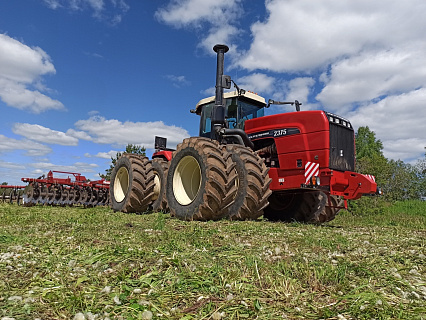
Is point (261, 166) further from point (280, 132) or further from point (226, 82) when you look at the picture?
point (226, 82)

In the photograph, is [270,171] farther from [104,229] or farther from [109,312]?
[109,312]

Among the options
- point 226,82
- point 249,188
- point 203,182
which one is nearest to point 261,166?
point 249,188

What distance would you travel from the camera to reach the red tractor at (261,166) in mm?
6332

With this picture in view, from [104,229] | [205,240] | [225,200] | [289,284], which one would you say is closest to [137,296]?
[289,284]

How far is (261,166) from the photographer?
6570 mm

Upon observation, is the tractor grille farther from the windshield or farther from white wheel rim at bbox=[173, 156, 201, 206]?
white wheel rim at bbox=[173, 156, 201, 206]

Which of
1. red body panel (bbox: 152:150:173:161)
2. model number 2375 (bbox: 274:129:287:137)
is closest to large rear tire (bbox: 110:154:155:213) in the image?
red body panel (bbox: 152:150:173:161)

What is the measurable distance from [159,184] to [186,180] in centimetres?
267

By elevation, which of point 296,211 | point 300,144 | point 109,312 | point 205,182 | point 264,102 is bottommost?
point 109,312

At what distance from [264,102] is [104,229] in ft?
18.1

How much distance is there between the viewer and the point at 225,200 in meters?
6.23

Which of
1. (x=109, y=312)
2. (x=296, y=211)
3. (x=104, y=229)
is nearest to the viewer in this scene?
(x=109, y=312)

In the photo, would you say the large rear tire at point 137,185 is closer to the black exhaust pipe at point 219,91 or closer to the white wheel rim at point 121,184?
the white wheel rim at point 121,184

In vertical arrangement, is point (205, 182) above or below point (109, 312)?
above
